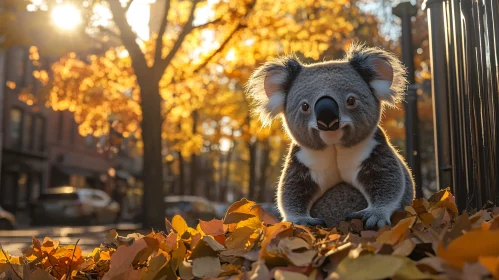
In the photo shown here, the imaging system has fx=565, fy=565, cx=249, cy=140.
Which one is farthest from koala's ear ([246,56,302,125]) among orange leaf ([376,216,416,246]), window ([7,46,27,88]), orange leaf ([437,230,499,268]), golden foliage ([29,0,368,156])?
window ([7,46,27,88])

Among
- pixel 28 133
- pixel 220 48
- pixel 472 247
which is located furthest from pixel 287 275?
pixel 28 133

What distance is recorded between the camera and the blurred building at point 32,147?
3166 centimetres

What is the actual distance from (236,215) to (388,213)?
64 centimetres

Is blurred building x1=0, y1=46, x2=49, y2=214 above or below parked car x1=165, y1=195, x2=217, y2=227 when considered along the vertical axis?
above

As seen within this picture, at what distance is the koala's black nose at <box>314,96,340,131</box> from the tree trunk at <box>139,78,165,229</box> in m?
11.3

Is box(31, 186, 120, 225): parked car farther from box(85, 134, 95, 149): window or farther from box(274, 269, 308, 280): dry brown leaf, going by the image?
box(274, 269, 308, 280): dry brown leaf

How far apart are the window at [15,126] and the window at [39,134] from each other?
5.59ft

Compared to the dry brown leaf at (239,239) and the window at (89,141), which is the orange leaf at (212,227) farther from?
the window at (89,141)

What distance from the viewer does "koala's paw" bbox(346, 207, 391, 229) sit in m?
2.22

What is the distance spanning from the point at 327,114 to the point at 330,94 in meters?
0.19

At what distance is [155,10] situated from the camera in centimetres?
1448

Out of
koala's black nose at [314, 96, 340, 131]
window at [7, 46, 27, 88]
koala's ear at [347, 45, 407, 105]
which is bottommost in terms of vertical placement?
koala's black nose at [314, 96, 340, 131]

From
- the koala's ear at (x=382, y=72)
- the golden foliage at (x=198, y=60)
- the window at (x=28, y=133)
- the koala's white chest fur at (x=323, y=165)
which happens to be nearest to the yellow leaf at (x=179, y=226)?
the koala's white chest fur at (x=323, y=165)

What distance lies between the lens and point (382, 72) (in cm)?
270
